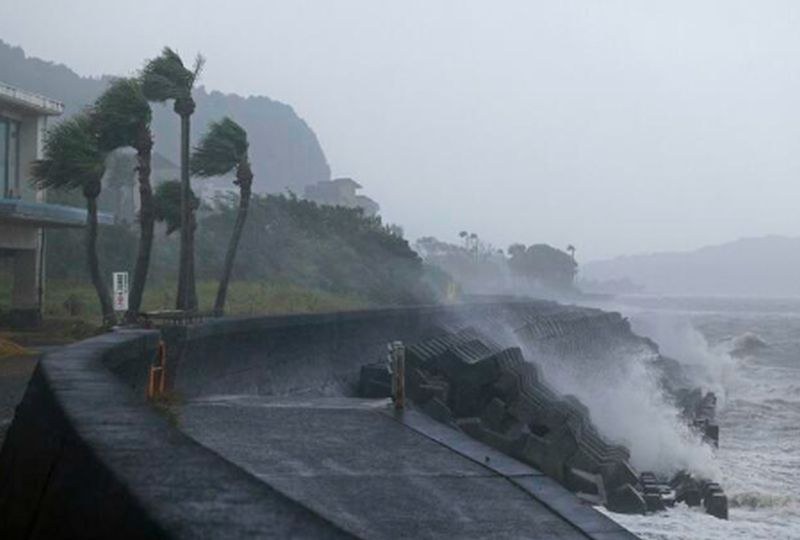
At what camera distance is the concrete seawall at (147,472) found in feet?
10.8

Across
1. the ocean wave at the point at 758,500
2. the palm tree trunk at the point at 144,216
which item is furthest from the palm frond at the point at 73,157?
the ocean wave at the point at 758,500

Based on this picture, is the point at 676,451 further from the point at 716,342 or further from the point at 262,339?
the point at 716,342

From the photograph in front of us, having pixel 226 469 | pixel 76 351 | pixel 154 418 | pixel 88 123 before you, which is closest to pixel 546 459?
pixel 76 351

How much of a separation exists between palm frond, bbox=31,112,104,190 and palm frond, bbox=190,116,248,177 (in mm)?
2807

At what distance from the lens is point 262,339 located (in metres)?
16.0

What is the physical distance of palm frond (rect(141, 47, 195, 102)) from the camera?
2281cm

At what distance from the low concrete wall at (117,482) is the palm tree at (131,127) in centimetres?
1598

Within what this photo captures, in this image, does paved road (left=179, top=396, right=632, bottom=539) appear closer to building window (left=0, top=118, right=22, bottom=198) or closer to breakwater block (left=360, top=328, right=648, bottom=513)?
breakwater block (left=360, top=328, right=648, bottom=513)

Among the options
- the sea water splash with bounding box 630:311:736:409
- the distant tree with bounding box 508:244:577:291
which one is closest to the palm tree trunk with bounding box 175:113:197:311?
the sea water splash with bounding box 630:311:736:409

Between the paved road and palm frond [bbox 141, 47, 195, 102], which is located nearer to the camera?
the paved road

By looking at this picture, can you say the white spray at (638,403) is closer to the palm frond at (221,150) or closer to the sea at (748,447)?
the sea at (748,447)

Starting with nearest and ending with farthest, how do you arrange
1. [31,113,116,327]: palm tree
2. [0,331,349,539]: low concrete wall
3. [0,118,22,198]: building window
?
[0,331,349,539]: low concrete wall, [31,113,116,327]: palm tree, [0,118,22,198]: building window

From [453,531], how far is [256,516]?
399 cm

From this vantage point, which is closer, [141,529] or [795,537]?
[141,529]
